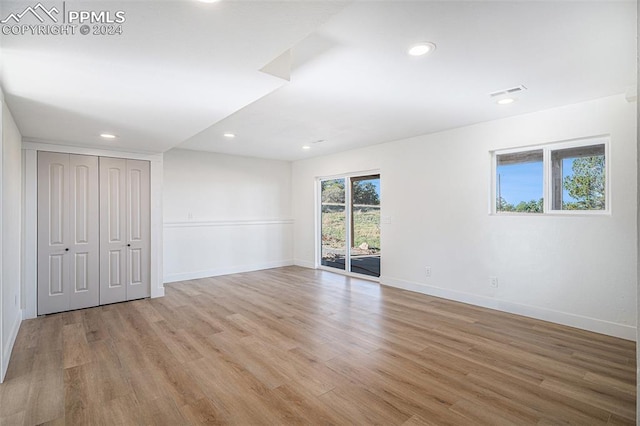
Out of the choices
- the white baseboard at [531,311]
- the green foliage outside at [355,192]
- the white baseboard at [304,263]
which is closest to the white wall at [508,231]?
the white baseboard at [531,311]

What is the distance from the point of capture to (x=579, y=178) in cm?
345

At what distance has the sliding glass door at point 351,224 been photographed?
5883mm

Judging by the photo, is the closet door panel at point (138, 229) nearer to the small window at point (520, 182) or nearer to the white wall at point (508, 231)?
the white wall at point (508, 231)

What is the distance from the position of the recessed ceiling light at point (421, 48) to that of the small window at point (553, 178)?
2.47 metres

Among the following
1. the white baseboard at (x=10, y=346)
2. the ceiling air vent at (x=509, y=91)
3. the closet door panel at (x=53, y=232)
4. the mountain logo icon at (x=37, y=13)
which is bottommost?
the white baseboard at (x=10, y=346)

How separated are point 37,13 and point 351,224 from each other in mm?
5416

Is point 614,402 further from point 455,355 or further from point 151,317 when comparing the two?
point 151,317

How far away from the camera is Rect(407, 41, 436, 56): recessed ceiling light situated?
6.86 feet

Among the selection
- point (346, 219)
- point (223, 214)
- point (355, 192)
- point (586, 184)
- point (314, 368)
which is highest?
point (355, 192)

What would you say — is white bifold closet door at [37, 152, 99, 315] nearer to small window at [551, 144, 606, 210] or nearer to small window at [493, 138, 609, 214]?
small window at [493, 138, 609, 214]

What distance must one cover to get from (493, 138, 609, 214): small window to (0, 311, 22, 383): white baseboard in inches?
212

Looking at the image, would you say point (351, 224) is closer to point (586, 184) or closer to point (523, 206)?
point (523, 206)

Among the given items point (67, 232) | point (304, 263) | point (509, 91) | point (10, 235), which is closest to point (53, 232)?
point (67, 232)

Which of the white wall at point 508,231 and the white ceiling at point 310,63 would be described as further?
the white wall at point 508,231
